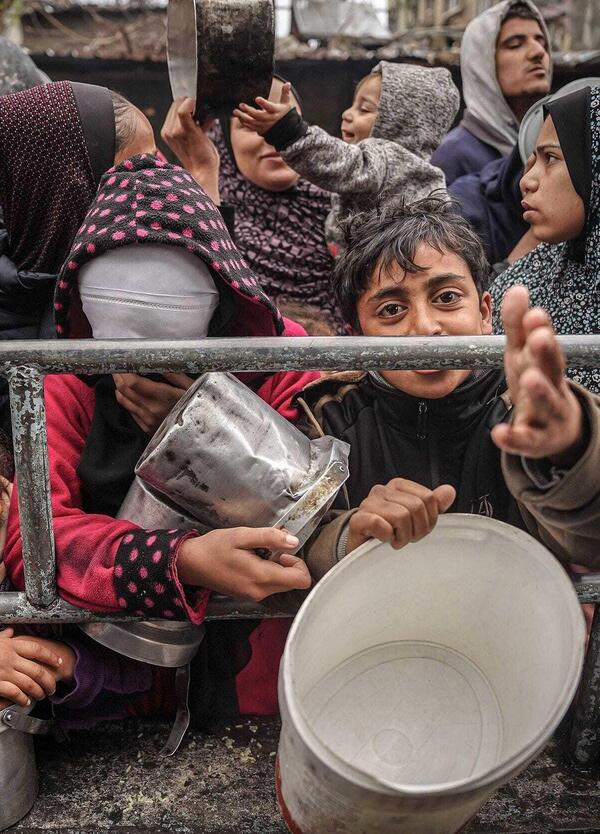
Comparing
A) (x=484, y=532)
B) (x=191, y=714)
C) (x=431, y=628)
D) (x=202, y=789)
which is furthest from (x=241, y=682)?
(x=484, y=532)

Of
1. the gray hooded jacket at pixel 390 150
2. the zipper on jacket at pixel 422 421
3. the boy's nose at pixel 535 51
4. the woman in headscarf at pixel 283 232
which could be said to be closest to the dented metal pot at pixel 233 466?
the zipper on jacket at pixel 422 421

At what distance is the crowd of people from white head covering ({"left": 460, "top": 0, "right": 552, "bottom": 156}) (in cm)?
123

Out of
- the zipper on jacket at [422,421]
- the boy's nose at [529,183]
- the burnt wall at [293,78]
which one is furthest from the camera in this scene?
the burnt wall at [293,78]

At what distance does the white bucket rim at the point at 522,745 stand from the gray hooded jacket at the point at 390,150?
1.68 metres

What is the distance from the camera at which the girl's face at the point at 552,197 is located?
2.05 metres

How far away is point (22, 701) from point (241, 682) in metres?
0.51

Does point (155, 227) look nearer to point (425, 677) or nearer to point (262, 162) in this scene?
point (425, 677)

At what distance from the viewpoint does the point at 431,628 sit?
155 centimetres

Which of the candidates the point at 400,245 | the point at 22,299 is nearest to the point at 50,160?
the point at 22,299

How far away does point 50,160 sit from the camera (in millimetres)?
2004

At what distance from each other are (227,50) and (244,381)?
839mm

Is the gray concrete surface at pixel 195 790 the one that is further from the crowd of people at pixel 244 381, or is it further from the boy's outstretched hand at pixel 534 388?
the boy's outstretched hand at pixel 534 388

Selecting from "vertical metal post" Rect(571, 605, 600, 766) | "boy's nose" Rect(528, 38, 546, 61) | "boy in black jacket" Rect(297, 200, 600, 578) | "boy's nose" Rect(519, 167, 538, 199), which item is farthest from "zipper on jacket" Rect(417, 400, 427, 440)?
"boy's nose" Rect(528, 38, 546, 61)

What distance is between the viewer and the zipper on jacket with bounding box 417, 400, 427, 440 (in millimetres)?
1666
